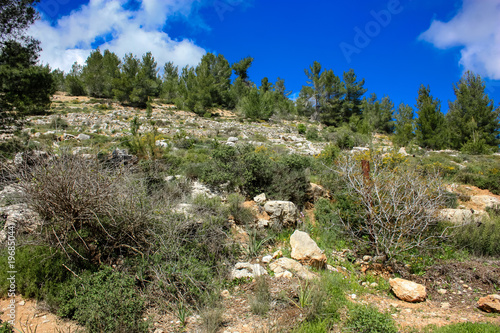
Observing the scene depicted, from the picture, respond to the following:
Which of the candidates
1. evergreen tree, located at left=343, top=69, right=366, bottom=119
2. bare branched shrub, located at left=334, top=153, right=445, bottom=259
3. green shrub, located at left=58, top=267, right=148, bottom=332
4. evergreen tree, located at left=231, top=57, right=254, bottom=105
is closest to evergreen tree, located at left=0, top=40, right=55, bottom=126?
green shrub, located at left=58, top=267, right=148, bottom=332

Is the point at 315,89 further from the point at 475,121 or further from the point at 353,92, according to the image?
the point at 475,121

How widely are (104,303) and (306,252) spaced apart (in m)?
3.28

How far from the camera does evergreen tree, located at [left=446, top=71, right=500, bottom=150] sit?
2320 centimetres

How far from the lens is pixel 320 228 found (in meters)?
6.23

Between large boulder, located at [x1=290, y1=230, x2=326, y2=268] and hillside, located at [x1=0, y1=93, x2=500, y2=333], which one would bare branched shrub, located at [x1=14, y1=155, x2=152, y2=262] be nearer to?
hillside, located at [x1=0, y1=93, x2=500, y2=333]

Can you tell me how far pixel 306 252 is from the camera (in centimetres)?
471

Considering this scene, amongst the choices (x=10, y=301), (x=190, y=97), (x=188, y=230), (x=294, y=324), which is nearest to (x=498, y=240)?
(x=294, y=324)

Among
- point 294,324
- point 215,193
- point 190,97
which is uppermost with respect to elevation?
point 190,97

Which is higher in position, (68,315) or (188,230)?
(188,230)

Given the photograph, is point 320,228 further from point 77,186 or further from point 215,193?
point 77,186

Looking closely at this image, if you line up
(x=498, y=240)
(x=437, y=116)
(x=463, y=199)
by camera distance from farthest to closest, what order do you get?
(x=437, y=116) < (x=463, y=199) < (x=498, y=240)

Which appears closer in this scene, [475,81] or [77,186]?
[77,186]

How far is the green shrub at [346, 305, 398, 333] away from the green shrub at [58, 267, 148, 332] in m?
2.53

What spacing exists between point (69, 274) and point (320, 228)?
508 centimetres
